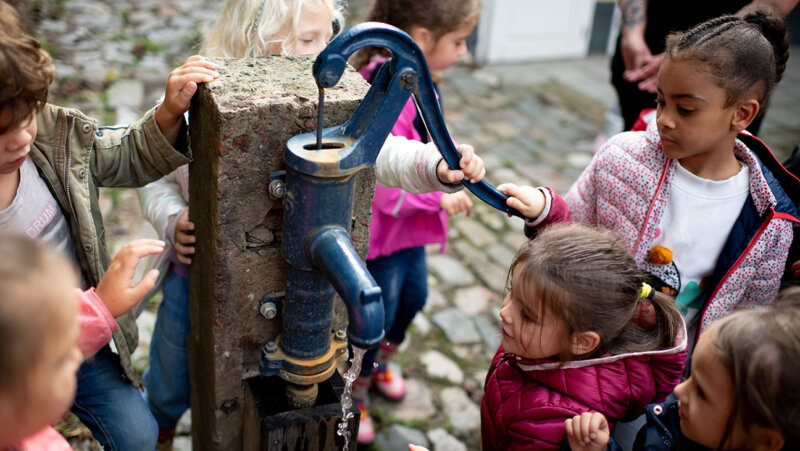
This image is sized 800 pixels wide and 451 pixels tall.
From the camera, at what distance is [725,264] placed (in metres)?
1.70

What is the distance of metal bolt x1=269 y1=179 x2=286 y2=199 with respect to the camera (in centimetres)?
126

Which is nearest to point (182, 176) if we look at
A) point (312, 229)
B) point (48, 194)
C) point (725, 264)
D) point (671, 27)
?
point (48, 194)

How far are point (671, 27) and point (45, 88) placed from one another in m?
2.53

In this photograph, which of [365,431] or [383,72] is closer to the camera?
[383,72]

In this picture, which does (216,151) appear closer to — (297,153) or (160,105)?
(297,153)

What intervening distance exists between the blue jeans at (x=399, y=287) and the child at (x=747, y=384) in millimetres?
1146

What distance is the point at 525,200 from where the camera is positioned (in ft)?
5.14

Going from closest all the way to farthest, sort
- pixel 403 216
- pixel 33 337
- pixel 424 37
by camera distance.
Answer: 1. pixel 33 337
2. pixel 403 216
3. pixel 424 37

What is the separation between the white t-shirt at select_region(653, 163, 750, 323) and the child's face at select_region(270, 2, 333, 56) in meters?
1.07

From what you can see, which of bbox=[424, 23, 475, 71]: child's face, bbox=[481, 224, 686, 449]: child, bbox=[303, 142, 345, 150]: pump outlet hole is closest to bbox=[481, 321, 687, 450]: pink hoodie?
bbox=[481, 224, 686, 449]: child

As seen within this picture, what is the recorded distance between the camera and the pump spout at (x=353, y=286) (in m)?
1.08

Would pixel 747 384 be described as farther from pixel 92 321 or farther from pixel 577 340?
pixel 92 321

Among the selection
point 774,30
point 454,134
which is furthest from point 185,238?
point 454,134

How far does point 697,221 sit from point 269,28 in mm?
1281
